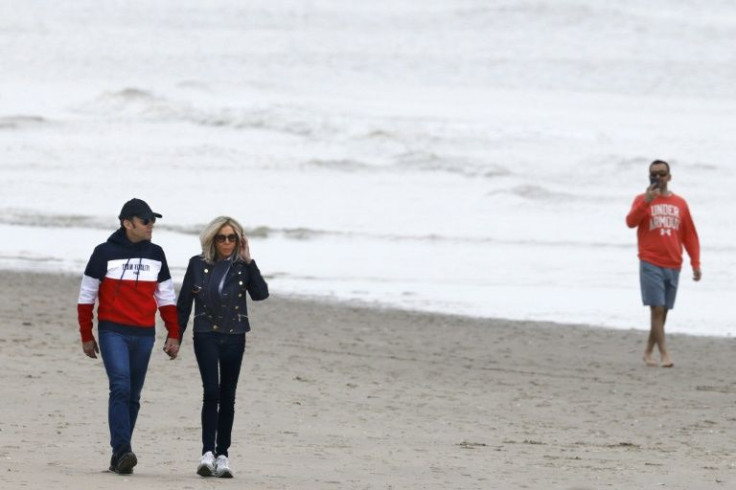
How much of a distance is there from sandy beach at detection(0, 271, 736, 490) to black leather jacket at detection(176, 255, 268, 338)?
0.71m

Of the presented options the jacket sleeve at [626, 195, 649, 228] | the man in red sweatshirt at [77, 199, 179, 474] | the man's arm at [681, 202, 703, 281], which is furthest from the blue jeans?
the man's arm at [681, 202, 703, 281]

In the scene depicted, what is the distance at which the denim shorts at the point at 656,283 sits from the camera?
11242 mm

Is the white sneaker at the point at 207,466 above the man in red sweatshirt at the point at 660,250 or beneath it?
beneath

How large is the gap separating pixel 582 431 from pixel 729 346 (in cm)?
402

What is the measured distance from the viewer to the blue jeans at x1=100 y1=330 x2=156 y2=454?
22.1 ft

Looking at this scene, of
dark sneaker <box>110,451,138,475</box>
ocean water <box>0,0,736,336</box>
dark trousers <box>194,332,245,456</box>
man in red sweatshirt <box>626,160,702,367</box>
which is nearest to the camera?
dark sneaker <box>110,451,138,475</box>

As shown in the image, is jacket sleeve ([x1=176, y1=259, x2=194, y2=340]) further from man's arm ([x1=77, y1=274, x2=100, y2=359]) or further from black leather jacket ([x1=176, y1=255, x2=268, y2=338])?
man's arm ([x1=77, y1=274, x2=100, y2=359])

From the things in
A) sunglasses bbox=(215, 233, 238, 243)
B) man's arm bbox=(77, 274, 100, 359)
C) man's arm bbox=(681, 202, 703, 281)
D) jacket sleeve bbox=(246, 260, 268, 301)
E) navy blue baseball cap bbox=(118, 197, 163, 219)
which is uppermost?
man's arm bbox=(681, 202, 703, 281)

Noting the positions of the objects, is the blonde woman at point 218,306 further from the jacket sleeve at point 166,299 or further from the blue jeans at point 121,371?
the blue jeans at point 121,371

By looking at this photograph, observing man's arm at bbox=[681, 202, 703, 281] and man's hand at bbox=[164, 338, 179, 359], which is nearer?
man's hand at bbox=[164, 338, 179, 359]

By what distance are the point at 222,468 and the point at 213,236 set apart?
107 cm

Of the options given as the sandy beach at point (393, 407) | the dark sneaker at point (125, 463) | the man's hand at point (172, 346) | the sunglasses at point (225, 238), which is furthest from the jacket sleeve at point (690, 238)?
the dark sneaker at point (125, 463)

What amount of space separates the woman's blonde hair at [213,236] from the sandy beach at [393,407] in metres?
1.02

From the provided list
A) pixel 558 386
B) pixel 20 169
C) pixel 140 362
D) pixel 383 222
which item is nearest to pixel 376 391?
pixel 558 386
